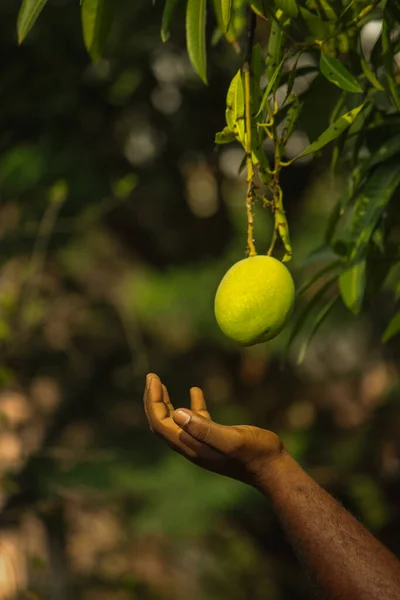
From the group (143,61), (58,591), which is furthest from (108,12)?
(58,591)

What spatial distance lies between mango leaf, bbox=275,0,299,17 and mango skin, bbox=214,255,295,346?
215mm

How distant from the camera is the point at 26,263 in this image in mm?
2709

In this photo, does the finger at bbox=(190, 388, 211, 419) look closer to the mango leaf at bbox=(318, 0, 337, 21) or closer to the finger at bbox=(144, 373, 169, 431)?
the finger at bbox=(144, 373, 169, 431)

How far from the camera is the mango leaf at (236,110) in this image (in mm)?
808

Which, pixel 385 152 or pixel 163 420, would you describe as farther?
pixel 385 152

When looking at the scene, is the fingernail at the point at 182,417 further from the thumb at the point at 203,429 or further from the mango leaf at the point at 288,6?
the mango leaf at the point at 288,6

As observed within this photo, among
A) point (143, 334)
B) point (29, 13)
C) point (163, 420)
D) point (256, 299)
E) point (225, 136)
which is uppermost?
point (29, 13)

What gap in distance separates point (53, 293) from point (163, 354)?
1.39ft

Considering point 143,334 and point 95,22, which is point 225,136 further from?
point 143,334

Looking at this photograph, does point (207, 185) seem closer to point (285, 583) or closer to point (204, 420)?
point (285, 583)

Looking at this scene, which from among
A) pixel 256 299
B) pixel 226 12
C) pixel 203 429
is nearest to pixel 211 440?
pixel 203 429

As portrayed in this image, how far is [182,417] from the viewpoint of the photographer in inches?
32.4

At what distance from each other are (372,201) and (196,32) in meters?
0.25

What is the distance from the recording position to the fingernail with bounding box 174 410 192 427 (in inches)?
32.4
